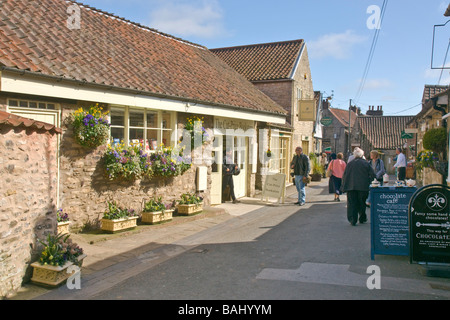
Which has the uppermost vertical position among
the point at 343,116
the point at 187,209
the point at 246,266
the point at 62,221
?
the point at 343,116

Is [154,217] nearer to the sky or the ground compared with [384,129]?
nearer to the ground

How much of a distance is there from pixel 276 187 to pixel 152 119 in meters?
5.54

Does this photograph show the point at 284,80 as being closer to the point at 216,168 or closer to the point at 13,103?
the point at 216,168

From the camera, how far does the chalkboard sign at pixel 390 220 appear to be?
6.34m

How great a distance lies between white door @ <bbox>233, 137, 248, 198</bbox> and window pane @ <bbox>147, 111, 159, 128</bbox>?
4431 mm

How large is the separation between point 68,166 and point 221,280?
396 cm

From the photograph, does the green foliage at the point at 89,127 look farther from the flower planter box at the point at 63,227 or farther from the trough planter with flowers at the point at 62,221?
the flower planter box at the point at 63,227

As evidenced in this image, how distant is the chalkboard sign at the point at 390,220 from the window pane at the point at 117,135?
17.6 ft

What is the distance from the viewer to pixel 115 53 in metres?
10.0

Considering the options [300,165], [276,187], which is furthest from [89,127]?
[276,187]

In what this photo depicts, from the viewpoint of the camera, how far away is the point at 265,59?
70.7ft

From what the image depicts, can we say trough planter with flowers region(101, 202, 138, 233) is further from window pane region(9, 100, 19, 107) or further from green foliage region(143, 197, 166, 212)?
window pane region(9, 100, 19, 107)
